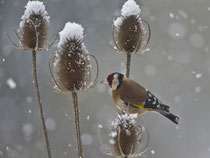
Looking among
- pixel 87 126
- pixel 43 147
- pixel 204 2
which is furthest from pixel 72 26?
pixel 204 2

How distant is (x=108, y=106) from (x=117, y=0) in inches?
96.9

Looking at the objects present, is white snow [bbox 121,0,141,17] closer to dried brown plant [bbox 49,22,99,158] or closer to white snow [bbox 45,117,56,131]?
dried brown plant [bbox 49,22,99,158]

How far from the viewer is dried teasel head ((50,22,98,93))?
7.24ft

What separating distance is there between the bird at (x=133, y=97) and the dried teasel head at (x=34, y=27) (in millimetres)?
467

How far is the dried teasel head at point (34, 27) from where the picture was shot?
2.28 meters

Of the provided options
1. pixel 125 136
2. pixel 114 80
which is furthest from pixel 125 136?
pixel 114 80

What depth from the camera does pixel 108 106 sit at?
9703mm

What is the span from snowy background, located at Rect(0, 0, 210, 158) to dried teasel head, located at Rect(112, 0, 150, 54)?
18.3ft

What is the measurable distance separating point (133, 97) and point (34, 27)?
73 centimetres

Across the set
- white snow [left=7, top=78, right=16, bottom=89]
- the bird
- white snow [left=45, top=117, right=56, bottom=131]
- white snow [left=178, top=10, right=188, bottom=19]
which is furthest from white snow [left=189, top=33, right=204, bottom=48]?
the bird

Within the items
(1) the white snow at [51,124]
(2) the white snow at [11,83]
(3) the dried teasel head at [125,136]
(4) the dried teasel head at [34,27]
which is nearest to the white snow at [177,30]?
(1) the white snow at [51,124]

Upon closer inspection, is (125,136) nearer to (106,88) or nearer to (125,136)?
(125,136)

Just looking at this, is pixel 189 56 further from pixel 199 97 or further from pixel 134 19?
pixel 134 19

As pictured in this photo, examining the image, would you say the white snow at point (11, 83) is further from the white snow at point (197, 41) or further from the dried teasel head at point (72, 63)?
the dried teasel head at point (72, 63)
